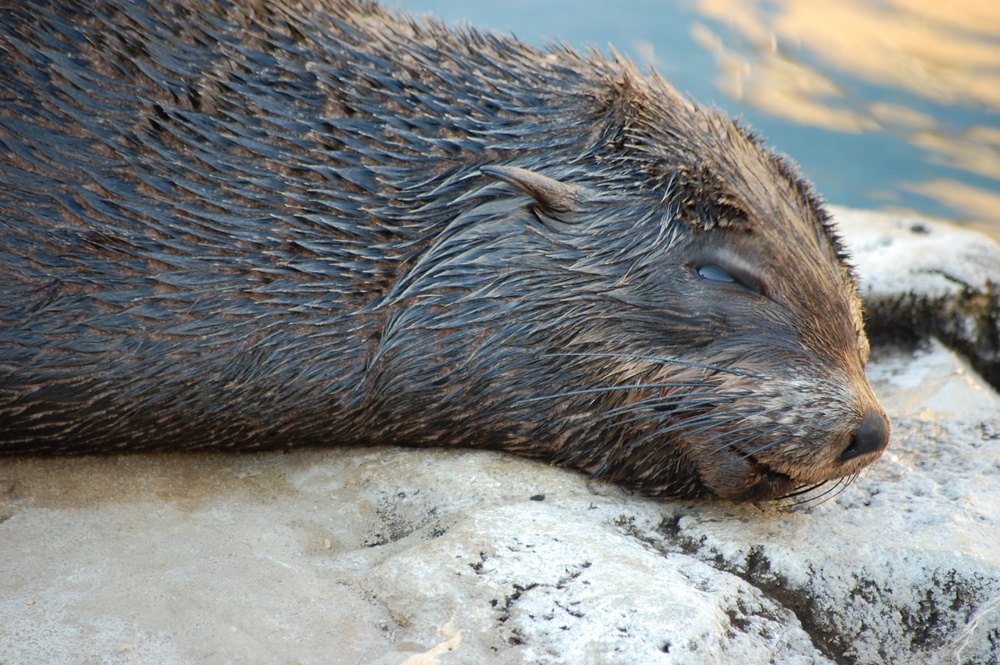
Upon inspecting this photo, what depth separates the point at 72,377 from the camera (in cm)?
317

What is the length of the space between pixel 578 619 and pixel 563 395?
92cm

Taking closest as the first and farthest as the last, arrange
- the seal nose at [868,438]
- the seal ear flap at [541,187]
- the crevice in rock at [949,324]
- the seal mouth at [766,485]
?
the seal nose at [868,438]
the seal mouth at [766,485]
the seal ear flap at [541,187]
the crevice in rock at [949,324]

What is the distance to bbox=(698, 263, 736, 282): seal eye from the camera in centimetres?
334

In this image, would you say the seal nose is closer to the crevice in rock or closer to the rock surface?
the rock surface

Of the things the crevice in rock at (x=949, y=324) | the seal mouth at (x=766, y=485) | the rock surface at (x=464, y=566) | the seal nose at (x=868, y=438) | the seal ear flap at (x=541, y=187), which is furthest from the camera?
the crevice in rock at (x=949, y=324)

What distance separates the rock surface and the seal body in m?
0.15

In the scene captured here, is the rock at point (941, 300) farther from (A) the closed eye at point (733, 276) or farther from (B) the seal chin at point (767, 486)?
(B) the seal chin at point (767, 486)

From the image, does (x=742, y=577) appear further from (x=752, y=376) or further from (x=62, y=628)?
(x=62, y=628)

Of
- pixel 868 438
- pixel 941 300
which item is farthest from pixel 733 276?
pixel 941 300

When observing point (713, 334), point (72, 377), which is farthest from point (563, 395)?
point (72, 377)

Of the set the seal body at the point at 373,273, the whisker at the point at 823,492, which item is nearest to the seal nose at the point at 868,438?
the seal body at the point at 373,273

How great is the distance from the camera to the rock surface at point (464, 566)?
8.27 ft

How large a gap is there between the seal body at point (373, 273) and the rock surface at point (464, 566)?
0.15 meters

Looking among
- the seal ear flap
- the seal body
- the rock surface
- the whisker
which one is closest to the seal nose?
the seal body
